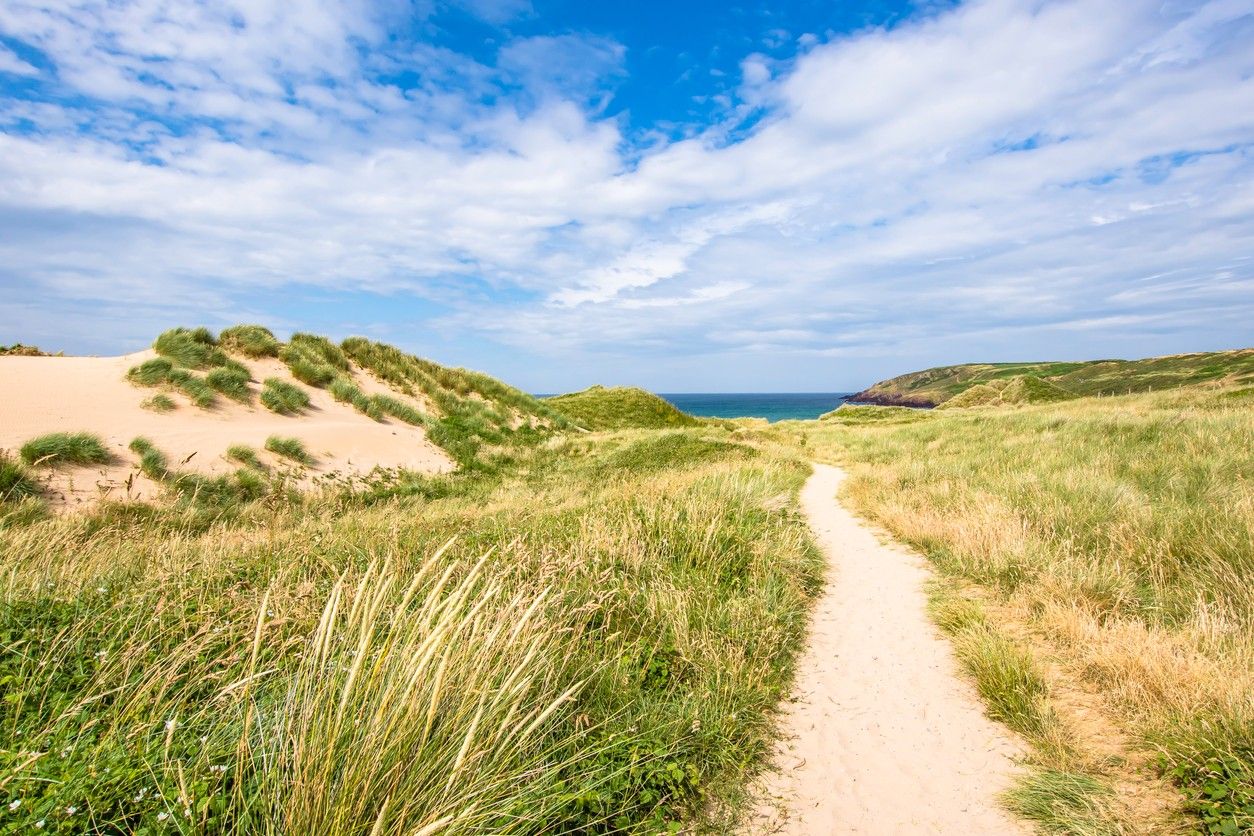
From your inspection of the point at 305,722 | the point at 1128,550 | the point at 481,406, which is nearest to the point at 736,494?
the point at 1128,550

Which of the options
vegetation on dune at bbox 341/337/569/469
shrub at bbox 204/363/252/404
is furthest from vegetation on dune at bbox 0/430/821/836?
vegetation on dune at bbox 341/337/569/469

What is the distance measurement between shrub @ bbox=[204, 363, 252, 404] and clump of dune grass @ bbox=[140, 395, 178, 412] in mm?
1609

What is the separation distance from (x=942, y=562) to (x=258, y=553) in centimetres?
881

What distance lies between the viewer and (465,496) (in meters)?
13.2

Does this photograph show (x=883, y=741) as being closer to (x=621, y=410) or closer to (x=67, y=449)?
(x=67, y=449)

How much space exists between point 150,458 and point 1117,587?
50.2ft

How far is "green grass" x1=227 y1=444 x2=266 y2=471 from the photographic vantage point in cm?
1202

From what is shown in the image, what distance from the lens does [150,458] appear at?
10.5 metres

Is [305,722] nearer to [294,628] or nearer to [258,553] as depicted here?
[294,628]

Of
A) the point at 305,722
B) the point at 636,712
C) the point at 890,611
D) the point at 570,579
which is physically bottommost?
the point at 890,611

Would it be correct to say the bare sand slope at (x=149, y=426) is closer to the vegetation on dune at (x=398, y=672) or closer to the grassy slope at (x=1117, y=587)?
the vegetation on dune at (x=398, y=672)

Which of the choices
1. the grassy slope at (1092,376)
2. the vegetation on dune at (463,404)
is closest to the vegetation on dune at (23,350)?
the vegetation on dune at (463,404)

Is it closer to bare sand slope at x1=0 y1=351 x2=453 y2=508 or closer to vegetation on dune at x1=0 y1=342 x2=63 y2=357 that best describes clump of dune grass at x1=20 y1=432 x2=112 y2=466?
bare sand slope at x1=0 y1=351 x2=453 y2=508

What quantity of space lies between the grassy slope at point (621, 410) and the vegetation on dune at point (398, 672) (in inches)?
1021
